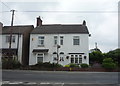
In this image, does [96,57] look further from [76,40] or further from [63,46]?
[63,46]

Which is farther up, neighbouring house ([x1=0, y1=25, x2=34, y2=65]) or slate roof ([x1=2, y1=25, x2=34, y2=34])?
slate roof ([x1=2, y1=25, x2=34, y2=34])

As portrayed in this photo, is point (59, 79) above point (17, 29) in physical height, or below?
below

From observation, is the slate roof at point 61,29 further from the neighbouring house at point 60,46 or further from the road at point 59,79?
the road at point 59,79

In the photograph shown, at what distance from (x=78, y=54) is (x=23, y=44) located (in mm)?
9639

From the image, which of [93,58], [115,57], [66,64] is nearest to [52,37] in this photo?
[66,64]

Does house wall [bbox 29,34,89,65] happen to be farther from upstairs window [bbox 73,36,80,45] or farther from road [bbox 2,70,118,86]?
road [bbox 2,70,118,86]

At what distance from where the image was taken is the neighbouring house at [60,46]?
88.7 feet

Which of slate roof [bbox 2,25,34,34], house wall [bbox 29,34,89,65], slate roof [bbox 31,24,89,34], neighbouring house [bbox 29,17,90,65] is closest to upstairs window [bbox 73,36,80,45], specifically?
neighbouring house [bbox 29,17,90,65]

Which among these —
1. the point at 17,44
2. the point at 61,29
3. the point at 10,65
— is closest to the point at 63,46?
the point at 61,29

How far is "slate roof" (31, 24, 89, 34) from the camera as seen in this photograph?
2813 cm

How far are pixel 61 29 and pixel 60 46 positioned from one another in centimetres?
353

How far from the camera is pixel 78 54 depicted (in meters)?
27.0

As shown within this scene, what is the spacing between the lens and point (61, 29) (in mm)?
29484

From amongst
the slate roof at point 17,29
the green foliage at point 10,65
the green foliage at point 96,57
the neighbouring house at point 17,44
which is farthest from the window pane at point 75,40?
the green foliage at point 10,65
